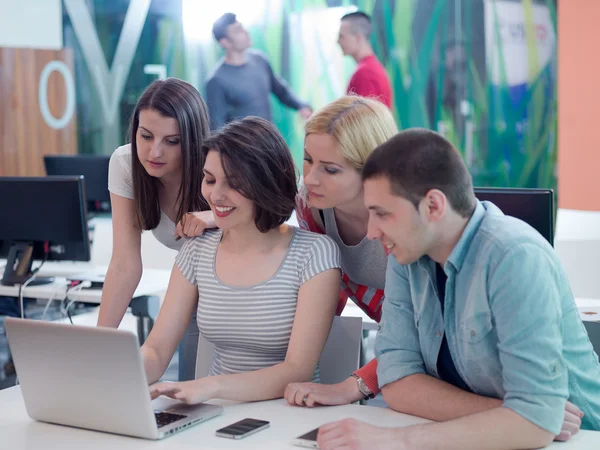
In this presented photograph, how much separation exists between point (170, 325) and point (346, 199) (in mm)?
549

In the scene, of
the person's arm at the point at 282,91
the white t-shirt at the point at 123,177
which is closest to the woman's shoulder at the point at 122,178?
the white t-shirt at the point at 123,177

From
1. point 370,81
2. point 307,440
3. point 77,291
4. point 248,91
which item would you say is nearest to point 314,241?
point 307,440

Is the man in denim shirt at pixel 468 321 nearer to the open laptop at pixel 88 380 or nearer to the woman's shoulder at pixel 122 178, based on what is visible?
the open laptop at pixel 88 380

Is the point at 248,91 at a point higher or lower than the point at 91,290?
higher

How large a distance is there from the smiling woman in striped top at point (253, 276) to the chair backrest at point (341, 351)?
9 cm

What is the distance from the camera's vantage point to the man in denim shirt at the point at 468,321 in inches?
58.5

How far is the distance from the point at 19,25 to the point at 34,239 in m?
3.45

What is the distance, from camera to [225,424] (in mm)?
1678

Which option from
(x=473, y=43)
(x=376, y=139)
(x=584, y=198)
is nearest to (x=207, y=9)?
(x=473, y=43)

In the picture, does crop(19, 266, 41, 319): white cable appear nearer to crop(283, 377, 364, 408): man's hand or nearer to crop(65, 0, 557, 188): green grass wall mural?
crop(283, 377, 364, 408): man's hand

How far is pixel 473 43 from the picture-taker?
19.3 ft

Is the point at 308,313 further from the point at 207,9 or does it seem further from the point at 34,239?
the point at 207,9

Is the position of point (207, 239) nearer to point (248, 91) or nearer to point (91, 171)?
point (91, 171)

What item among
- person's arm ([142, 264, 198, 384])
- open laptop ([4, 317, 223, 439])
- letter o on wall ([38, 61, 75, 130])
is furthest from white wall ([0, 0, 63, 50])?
open laptop ([4, 317, 223, 439])
